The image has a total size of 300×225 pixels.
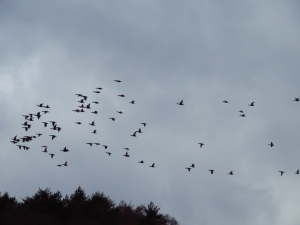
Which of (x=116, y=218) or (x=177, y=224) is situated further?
(x=177, y=224)

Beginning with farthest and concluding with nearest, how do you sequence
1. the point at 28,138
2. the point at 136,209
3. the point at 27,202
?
the point at 136,209 → the point at 27,202 → the point at 28,138

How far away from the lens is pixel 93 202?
5416 centimetres

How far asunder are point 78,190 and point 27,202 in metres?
7.56

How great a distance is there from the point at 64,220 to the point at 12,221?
7.67 meters

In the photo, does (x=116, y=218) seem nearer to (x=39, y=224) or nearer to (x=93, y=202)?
(x=93, y=202)

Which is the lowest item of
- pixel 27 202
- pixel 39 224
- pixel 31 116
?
pixel 39 224

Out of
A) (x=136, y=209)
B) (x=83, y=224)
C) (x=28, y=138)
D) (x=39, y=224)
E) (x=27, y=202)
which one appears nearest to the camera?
(x=39, y=224)

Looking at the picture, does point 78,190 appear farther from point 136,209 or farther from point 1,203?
point 136,209

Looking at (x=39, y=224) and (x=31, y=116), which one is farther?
(x=31, y=116)

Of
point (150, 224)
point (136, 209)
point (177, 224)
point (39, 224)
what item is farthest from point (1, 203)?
point (177, 224)

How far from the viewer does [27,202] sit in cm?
5594

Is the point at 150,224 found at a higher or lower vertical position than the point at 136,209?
lower

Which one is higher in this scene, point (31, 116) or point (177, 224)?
point (31, 116)

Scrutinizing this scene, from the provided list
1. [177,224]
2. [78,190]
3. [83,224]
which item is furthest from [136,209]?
[83,224]
